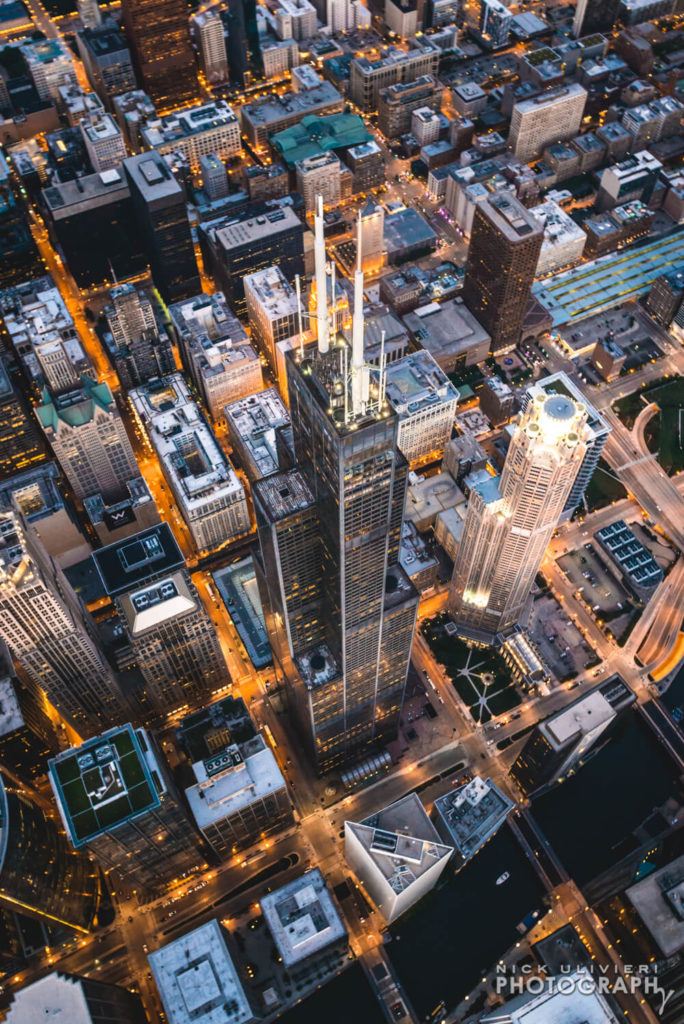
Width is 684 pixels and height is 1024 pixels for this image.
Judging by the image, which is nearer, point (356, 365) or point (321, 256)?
point (321, 256)

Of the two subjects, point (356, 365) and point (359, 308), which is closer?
point (359, 308)

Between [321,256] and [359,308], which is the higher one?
[321,256]

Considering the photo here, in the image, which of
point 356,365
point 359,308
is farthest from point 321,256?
point 356,365

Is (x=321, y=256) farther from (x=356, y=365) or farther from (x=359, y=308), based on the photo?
(x=356, y=365)
